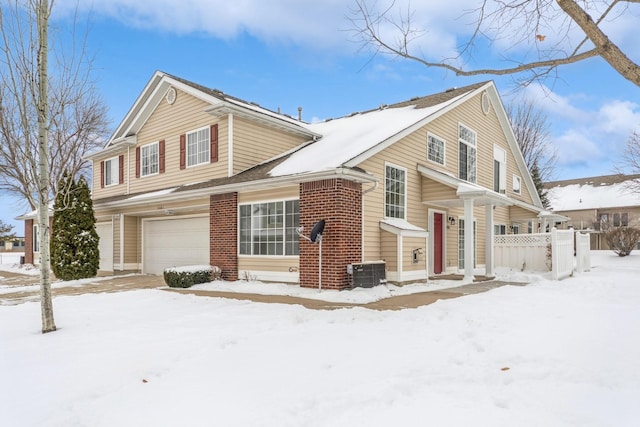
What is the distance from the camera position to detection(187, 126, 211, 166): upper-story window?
1467cm

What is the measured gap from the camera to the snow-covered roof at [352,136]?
11.4m

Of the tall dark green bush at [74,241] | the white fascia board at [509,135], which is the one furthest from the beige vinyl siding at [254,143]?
the white fascia board at [509,135]

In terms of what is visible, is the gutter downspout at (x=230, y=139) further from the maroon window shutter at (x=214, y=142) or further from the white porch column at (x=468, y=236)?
the white porch column at (x=468, y=236)

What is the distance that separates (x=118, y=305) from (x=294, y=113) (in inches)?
598

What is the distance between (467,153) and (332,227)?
9.06 metres

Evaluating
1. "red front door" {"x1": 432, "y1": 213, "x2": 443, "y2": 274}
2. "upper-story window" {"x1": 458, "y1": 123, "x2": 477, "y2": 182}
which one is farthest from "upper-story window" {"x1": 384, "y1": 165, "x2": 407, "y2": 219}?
"upper-story window" {"x1": 458, "y1": 123, "x2": 477, "y2": 182}

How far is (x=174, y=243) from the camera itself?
52.0 ft

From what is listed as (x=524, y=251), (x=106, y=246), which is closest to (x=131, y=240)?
(x=106, y=246)

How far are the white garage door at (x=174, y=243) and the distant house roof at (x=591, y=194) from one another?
39.1 meters

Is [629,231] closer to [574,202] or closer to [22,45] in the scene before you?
[574,202]

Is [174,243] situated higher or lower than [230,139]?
lower

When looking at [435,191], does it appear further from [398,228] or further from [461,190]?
[398,228]

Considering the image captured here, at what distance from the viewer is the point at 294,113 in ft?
72.6

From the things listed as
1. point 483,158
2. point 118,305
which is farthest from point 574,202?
point 118,305
